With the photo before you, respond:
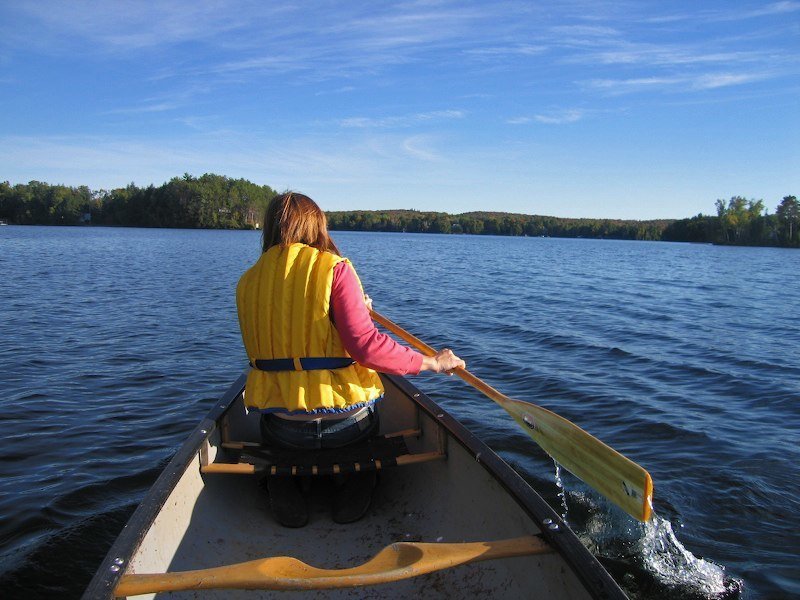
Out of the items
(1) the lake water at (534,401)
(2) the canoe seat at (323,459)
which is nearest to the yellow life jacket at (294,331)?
(2) the canoe seat at (323,459)

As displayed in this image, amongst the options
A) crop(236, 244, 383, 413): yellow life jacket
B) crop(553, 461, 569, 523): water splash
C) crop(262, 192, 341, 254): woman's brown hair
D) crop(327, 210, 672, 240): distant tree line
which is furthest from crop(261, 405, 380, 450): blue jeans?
crop(327, 210, 672, 240): distant tree line

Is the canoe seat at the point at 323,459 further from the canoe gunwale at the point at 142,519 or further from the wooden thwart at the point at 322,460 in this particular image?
the canoe gunwale at the point at 142,519

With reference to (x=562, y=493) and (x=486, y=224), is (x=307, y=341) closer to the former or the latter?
(x=562, y=493)

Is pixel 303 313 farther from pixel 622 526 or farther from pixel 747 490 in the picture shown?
pixel 747 490

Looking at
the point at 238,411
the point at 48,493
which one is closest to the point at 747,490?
the point at 238,411

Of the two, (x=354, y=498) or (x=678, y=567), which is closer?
(x=354, y=498)

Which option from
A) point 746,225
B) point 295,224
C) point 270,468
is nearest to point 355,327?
point 295,224

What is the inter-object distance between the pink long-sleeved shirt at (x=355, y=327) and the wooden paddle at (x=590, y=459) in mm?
1061

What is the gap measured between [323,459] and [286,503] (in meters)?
0.39

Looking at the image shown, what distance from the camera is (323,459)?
3.44 meters

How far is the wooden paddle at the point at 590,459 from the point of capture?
8.50 feet

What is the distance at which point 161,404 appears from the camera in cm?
734

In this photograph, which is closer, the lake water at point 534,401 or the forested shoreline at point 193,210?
the lake water at point 534,401

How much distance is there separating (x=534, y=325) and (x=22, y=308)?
11471mm
